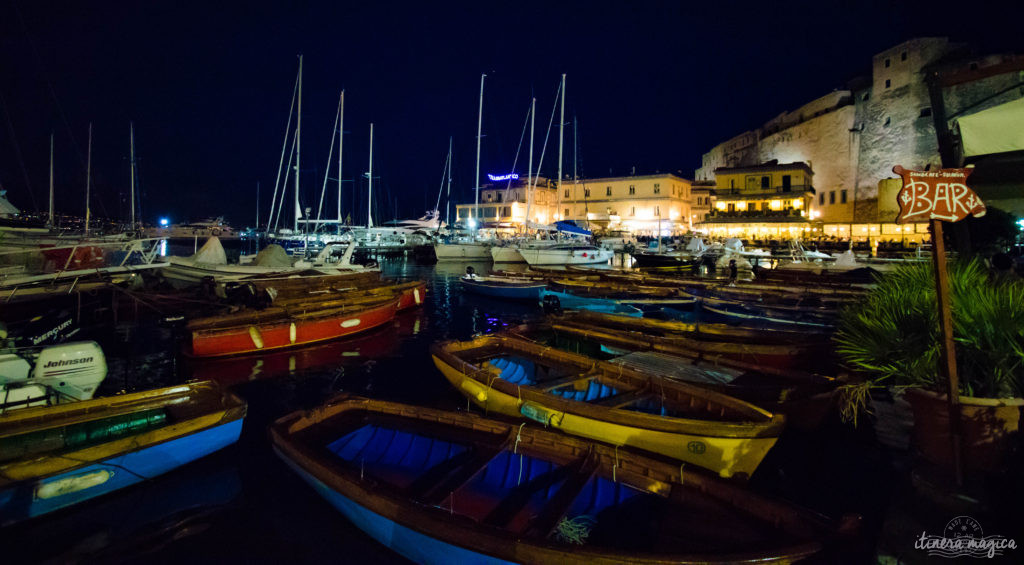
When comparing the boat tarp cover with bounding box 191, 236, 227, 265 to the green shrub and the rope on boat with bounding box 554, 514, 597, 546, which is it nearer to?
the rope on boat with bounding box 554, 514, 597, 546

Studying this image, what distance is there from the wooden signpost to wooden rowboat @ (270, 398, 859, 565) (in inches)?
62.9

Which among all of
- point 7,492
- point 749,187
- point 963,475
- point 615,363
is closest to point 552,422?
point 615,363

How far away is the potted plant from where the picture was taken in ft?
13.9

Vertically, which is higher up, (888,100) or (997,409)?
(888,100)

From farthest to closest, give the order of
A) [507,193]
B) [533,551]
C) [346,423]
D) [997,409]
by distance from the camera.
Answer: [507,193] → [346,423] → [997,409] → [533,551]

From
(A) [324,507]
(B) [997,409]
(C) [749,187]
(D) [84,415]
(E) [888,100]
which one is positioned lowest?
(A) [324,507]

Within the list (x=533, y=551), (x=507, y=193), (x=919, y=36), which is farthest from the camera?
(x=507, y=193)

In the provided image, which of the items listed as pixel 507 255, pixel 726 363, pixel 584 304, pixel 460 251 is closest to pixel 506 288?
pixel 584 304

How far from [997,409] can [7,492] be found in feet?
32.6

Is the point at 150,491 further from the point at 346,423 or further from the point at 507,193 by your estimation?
the point at 507,193

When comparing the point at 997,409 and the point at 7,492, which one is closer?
the point at 997,409

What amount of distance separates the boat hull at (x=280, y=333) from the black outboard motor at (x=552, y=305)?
724 cm

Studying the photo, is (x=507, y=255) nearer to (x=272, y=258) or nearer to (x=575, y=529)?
(x=272, y=258)

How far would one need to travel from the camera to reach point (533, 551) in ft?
12.0
